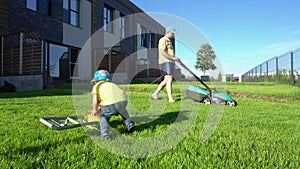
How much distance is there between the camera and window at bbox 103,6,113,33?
19.0 m

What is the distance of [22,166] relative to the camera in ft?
5.58

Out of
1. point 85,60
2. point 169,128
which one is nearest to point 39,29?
point 85,60

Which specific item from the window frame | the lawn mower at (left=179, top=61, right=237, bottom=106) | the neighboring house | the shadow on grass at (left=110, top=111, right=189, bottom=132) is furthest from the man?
the window frame

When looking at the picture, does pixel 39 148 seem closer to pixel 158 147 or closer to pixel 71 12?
pixel 158 147

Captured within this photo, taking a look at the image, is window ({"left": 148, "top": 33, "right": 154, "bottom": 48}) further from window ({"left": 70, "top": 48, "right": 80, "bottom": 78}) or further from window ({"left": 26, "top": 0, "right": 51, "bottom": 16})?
window ({"left": 26, "top": 0, "right": 51, "bottom": 16})

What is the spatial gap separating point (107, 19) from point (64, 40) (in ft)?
20.3

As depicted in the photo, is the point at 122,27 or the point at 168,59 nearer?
the point at 168,59

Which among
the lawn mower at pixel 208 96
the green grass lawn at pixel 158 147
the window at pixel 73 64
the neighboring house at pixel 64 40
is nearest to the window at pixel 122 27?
the neighboring house at pixel 64 40

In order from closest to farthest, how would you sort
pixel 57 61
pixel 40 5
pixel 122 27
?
pixel 40 5 < pixel 57 61 < pixel 122 27

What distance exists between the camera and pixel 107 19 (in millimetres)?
19609

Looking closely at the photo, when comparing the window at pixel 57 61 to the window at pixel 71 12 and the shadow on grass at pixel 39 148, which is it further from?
the shadow on grass at pixel 39 148

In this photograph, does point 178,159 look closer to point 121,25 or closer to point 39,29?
point 39,29

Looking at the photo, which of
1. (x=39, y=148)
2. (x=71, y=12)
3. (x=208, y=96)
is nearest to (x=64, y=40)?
(x=71, y=12)

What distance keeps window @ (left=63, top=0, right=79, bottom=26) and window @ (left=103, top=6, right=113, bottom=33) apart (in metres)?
3.08
